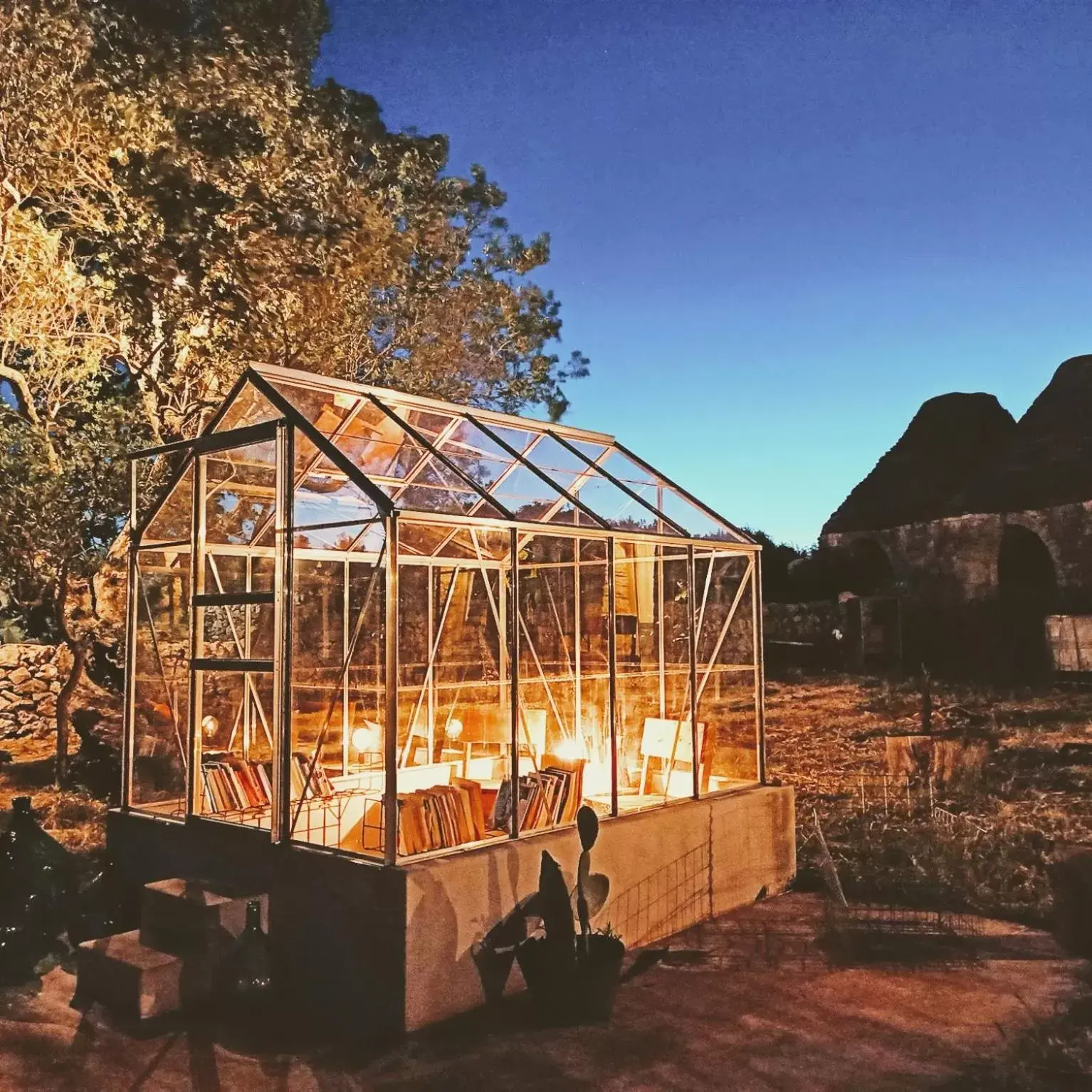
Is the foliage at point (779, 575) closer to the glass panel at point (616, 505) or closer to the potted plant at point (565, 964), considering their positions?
the glass panel at point (616, 505)

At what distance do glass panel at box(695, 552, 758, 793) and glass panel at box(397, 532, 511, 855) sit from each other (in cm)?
165

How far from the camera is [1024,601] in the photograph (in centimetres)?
1631

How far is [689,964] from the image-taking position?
5.49 meters

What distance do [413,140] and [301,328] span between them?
2.84 metres

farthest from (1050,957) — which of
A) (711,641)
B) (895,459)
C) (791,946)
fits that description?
(895,459)

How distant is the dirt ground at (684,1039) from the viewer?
4.08 metres

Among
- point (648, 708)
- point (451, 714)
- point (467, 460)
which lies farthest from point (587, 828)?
A: point (648, 708)

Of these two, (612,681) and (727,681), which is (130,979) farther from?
(727,681)

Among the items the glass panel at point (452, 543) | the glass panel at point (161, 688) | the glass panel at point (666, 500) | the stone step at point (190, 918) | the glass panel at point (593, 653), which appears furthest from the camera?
the glass panel at point (593, 653)

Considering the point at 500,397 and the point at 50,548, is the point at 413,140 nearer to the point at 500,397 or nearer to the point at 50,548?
the point at 500,397

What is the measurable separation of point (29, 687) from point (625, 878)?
358 inches

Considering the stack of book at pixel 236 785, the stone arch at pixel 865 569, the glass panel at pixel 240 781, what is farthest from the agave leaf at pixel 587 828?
the stone arch at pixel 865 569

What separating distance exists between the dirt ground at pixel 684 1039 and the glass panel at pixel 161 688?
5.30ft

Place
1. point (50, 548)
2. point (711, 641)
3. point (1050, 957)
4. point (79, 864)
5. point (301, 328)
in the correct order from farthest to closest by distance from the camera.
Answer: point (711, 641) < point (50, 548) < point (301, 328) < point (79, 864) < point (1050, 957)
